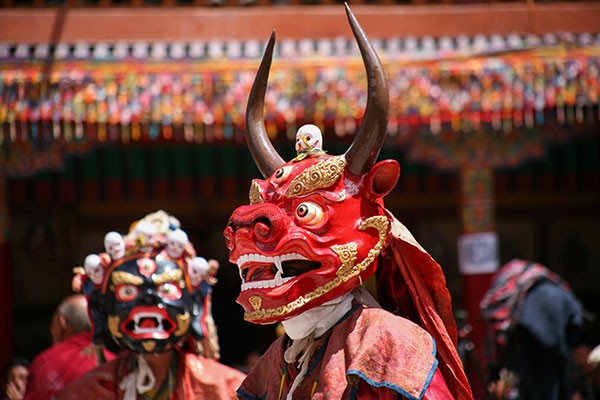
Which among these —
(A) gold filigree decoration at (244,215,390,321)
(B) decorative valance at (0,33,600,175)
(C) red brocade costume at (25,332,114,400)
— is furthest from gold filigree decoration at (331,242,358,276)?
(B) decorative valance at (0,33,600,175)

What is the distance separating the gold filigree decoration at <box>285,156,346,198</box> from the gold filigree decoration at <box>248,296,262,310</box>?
0.34 meters

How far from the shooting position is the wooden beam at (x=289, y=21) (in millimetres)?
8648

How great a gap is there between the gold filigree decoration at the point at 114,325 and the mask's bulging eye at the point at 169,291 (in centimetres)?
21

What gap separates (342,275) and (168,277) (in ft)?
4.76

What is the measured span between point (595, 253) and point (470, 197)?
2.49 metres

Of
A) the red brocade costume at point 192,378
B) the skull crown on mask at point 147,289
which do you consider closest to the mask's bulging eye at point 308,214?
the skull crown on mask at point 147,289

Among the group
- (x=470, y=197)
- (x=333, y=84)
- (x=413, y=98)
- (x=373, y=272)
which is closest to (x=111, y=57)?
(x=333, y=84)

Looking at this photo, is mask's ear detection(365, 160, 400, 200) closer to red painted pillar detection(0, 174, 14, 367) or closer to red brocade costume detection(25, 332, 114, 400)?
red brocade costume detection(25, 332, 114, 400)

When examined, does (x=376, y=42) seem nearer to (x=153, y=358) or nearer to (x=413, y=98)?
(x=413, y=98)

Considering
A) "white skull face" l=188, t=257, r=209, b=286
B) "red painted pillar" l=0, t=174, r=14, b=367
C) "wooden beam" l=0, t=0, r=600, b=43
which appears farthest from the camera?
"red painted pillar" l=0, t=174, r=14, b=367

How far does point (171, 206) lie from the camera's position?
1049cm

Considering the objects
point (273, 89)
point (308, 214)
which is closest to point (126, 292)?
point (308, 214)

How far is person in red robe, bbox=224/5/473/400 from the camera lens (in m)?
3.70

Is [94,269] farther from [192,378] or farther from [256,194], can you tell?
[256,194]
